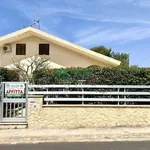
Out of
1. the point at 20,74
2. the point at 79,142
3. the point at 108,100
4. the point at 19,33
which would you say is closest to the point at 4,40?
the point at 19,33

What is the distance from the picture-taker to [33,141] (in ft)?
30.0

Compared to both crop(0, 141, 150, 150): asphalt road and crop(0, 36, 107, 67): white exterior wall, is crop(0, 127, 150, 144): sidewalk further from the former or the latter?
crop(0, 36, 107, 67): white exterior wall

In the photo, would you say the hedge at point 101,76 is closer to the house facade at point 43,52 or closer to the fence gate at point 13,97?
the fence gate at point 13,97

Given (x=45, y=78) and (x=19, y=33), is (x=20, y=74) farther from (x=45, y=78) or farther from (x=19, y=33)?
(x=45, y=78)

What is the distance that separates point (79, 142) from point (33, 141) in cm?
150

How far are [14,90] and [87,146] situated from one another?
4.28 meters

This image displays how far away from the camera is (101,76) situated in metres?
11.8

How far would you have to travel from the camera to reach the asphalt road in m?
7.88

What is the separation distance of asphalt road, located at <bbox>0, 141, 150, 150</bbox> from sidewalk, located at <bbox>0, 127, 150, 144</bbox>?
666mm

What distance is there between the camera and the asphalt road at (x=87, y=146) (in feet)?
25.9

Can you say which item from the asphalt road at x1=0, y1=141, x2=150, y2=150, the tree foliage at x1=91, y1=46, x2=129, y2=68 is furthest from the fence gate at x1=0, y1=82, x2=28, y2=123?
the tree foliage at x1=91, y1=46, x2=129, y2=68

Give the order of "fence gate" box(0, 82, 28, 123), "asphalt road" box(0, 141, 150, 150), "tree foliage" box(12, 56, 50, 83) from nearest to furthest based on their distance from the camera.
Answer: "asphalt road" box(0, 141, 150, 150)
"fence gate" box(0, 82, 28, 123)
"tree foliage" box(12, 56, 50, 83)

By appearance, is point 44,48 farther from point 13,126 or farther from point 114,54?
point 114,54

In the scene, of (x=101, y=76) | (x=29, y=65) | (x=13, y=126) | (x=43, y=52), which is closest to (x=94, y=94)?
(x=101, y=76)
